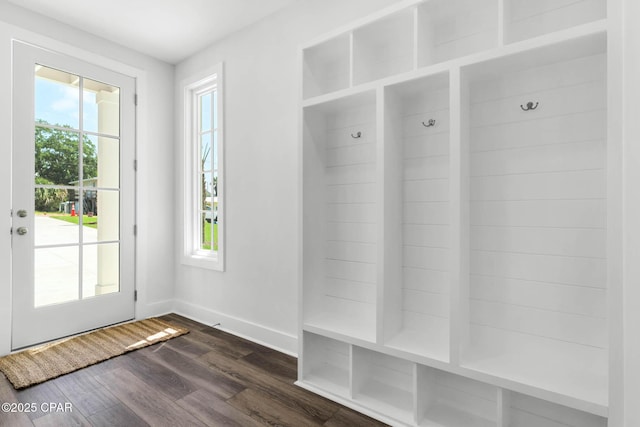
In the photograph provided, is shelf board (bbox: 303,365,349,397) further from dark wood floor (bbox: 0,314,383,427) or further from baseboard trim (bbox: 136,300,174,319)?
baseboard trim (bbox: 136,300,174,319)

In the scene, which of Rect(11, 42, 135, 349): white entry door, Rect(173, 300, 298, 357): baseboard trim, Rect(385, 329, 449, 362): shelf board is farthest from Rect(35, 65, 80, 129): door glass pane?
Rect(385, 329, 449, 362): shelf board

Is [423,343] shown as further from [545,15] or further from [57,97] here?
→ [57,97]

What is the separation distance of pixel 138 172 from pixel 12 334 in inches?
61.3

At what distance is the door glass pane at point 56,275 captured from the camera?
2576mm

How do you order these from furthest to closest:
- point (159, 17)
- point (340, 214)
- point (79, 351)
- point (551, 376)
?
point (159, 17) → point (79, 351) → point (340, 214) → point (551, 376)

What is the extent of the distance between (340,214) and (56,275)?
2.35m

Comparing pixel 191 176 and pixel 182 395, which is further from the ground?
pixel 191 176

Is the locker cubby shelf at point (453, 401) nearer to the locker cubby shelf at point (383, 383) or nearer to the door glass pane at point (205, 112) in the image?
the locker cubby shelf at point (383, 383)

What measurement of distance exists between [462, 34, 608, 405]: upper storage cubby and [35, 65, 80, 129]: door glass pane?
9.90 ft

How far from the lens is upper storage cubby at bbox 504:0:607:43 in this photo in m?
1.40

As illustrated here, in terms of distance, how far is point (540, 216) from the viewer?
1490 millimetres

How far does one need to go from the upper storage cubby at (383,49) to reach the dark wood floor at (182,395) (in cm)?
180

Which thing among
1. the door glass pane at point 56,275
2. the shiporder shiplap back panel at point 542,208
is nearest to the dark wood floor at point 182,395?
the door glass pane at point 56,275

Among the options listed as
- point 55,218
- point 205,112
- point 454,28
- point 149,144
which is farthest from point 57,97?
point 454,28
